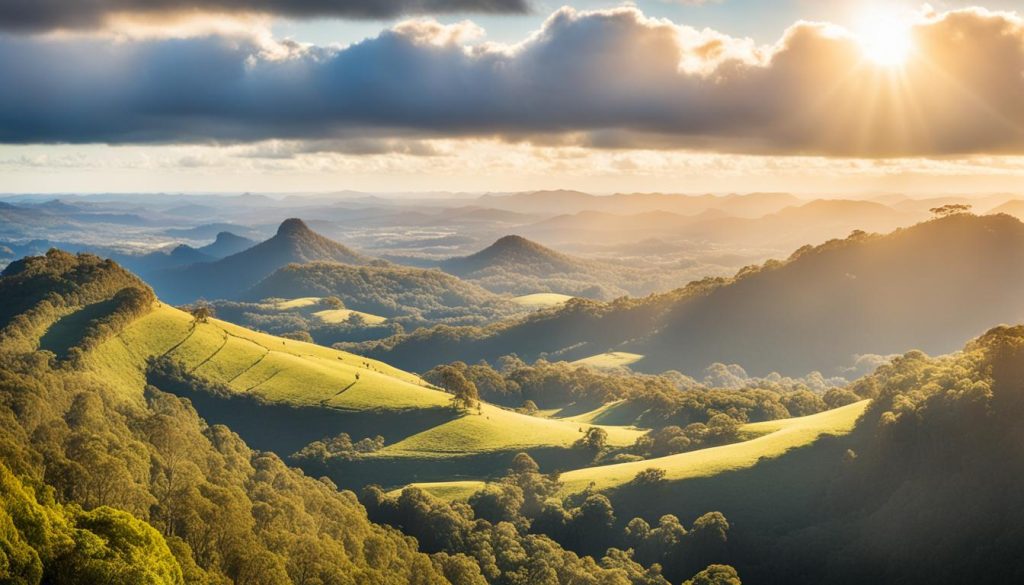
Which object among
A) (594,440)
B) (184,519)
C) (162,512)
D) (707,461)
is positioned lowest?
(594,440)

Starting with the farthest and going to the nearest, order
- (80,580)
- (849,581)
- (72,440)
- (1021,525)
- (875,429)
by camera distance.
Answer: (875,429) → (849,581) → (1021,525) → (72,440) → (80,580)

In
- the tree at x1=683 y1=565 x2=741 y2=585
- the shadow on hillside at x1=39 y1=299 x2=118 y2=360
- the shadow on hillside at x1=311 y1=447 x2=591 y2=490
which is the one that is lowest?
the shadow on hillside at x1=311 y1=447 x2=591 y2=490

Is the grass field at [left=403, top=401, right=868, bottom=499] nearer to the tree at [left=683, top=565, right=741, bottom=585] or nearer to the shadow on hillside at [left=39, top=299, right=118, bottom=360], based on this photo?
the tree at [left=683, top=565, right=741, bottom=585]

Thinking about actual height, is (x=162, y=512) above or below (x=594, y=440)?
above

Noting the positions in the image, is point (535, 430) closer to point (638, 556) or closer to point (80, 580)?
point (638, 556)

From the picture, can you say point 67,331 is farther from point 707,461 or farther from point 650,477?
point 707,461

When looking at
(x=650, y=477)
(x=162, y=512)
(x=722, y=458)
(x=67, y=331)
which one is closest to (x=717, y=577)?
(x=650, y=477)

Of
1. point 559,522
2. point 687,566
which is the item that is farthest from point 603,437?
A: point 687,566

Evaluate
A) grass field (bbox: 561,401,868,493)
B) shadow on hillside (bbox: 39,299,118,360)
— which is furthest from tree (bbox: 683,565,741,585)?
shadow on hillside (bbox: 39,299,118,360)
